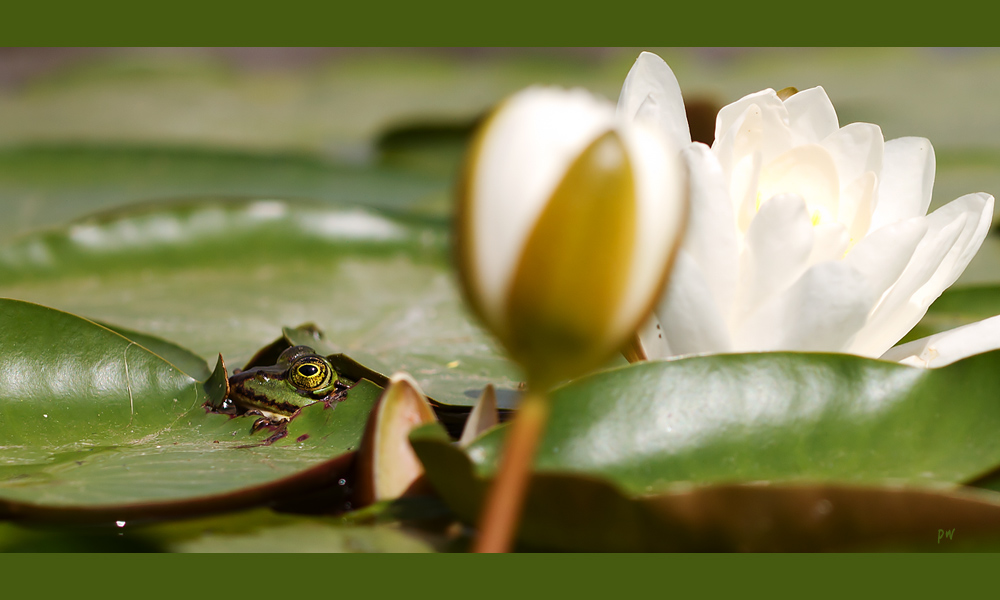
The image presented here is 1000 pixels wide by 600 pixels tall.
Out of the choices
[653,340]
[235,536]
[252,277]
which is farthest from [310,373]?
[252,277]

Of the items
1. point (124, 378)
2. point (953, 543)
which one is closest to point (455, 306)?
point (124, 378)

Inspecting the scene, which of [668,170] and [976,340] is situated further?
[976,340]

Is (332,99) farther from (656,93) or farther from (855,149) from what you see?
(855,149)

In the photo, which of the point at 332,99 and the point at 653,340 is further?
the point at 332,99

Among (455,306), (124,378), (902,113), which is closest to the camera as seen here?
(124,378)

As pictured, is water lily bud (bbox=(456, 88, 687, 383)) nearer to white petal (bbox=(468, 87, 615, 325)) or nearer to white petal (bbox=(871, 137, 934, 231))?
white petal (bbox=(468, 87, 615, 325))

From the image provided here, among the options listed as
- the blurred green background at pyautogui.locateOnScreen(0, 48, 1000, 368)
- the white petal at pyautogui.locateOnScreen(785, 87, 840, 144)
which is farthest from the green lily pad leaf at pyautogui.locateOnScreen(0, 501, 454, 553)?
the white petal at pyautogui.locateOnScreen(785, 87, 840, 144)

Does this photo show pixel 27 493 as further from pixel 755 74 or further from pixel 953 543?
pixel 755 74
